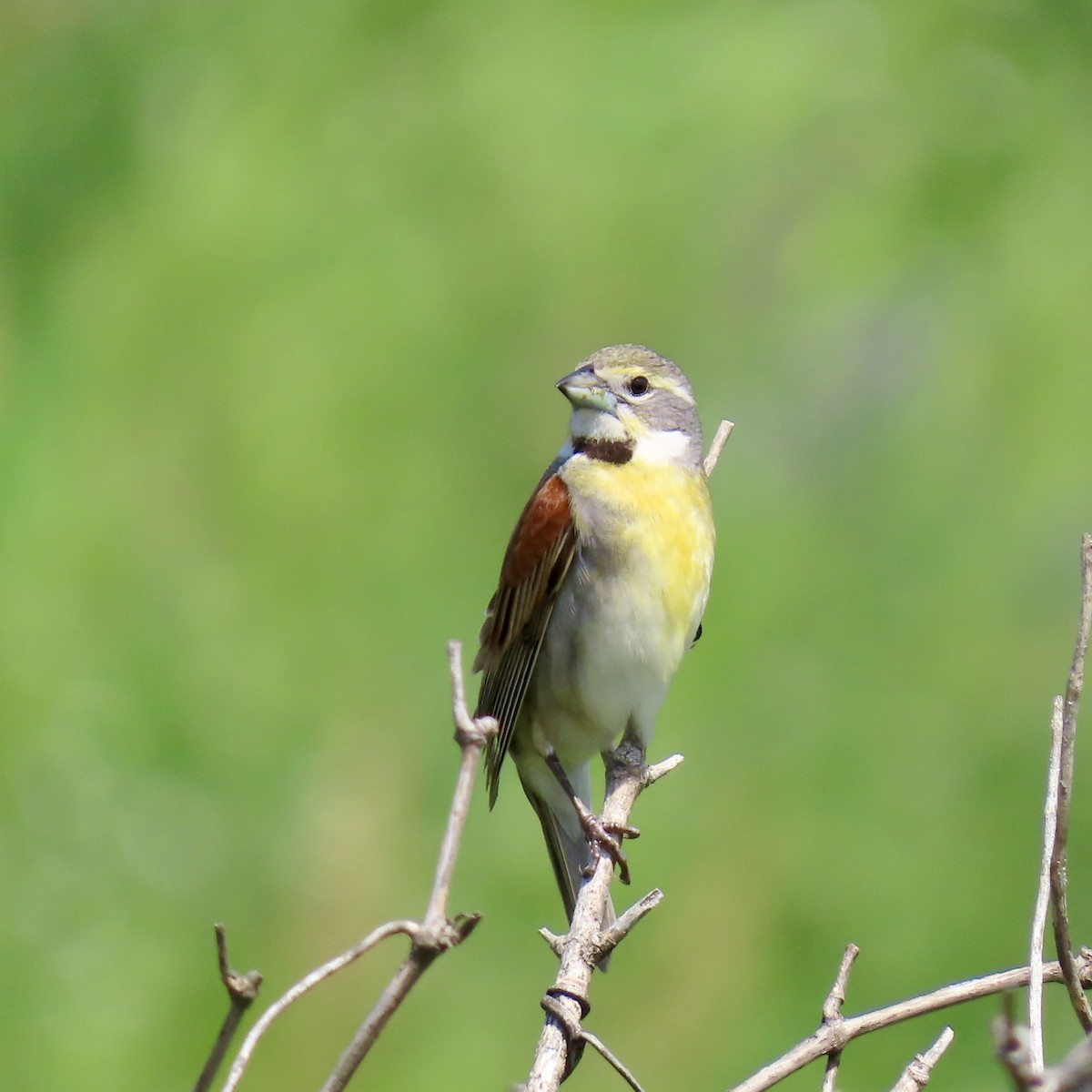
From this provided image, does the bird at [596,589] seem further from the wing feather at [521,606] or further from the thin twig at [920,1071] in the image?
the thin twig at [920,1071]

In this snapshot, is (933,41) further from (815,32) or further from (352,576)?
(352,576)

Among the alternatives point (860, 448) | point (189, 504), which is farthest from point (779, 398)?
point (189, 504)

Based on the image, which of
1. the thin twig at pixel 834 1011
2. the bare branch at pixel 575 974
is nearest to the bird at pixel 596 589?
the bare branch at pixel 575 974

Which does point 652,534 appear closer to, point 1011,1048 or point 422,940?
point 422,940

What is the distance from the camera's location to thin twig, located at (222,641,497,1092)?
1320 millimetres

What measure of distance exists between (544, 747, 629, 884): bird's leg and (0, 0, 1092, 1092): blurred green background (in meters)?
1.56

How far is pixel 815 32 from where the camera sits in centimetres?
778

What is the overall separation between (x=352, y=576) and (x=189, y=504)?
849 mm

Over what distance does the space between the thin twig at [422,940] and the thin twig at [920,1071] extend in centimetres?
58

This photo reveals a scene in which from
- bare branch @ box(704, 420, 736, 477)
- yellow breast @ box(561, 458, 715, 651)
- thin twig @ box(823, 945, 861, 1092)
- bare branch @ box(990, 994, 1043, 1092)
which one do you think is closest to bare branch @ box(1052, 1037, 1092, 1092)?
bare branch @ box(990, 994, 1043, 1092)

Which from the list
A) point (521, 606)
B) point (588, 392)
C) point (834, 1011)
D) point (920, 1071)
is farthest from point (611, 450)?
point (920, 1071)

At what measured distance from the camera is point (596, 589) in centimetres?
384

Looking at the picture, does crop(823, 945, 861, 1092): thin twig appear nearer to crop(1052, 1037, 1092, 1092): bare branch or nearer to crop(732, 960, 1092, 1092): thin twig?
crop(732, 960, 1092, 1092): thin twig

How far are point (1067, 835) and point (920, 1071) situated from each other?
0.31 meters
